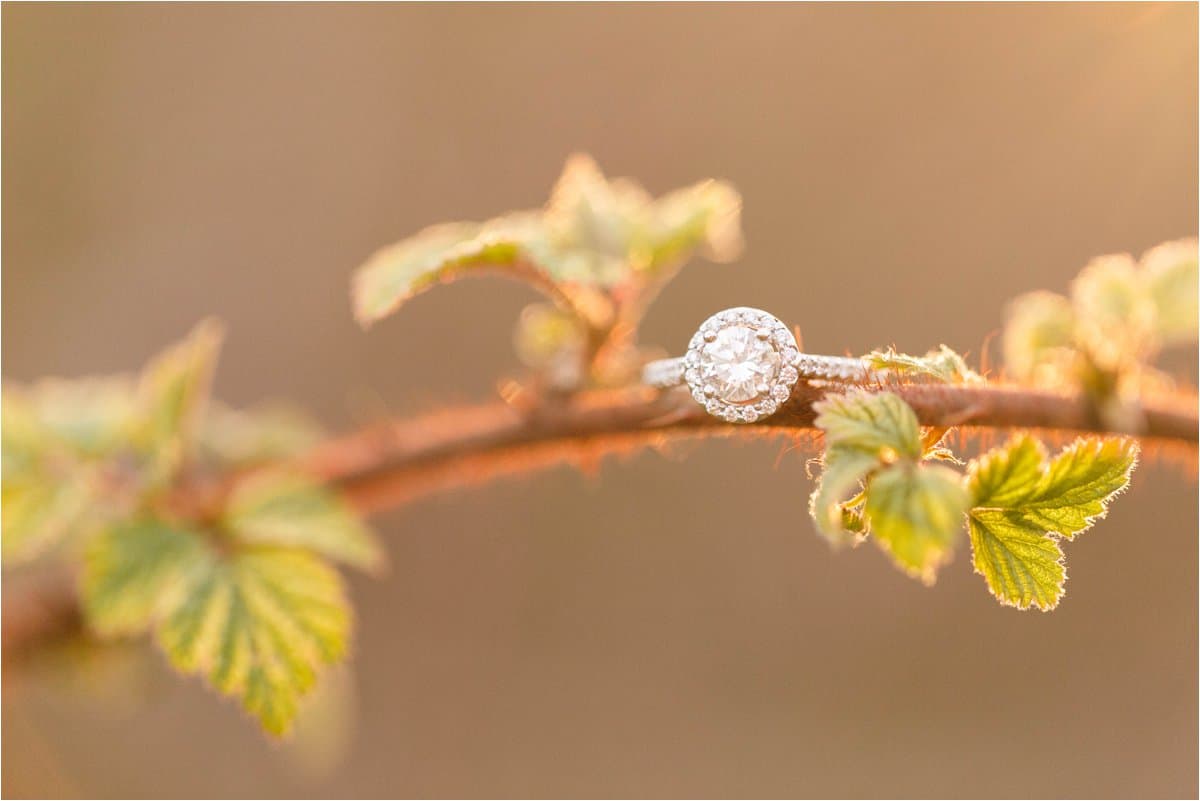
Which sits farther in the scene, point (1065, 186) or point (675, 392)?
point (1065, 186)

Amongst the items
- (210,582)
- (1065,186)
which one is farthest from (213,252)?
(1065,186)

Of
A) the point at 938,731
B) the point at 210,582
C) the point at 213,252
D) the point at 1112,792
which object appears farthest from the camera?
the point at 213,252

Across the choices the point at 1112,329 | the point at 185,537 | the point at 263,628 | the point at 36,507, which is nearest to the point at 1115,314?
the point at 1112,329

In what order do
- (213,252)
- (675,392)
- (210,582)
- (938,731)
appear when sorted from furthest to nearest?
(213,252) → (938,731) → (210,582) → (675,392)

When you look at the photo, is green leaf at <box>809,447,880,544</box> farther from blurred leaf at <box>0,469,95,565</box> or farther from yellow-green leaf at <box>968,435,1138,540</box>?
blurred leaf at <box>0,469,95,565</box>

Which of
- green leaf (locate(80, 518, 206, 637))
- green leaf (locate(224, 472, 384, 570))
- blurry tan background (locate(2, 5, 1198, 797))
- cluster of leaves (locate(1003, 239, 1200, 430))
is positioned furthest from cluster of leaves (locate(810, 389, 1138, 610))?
blurry tan background (locate(2, 5, 1198, 797))

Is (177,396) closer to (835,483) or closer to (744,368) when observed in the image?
(744,368)

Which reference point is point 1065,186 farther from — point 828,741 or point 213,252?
point 213,252
